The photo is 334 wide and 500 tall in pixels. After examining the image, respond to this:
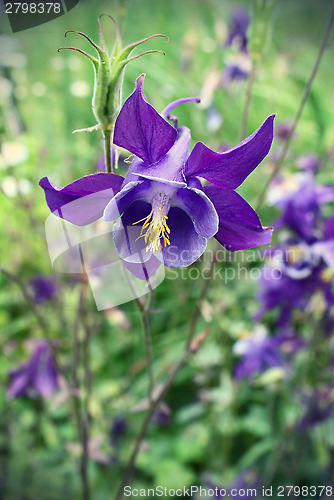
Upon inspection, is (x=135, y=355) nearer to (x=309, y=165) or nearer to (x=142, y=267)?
(x=309, y=165)

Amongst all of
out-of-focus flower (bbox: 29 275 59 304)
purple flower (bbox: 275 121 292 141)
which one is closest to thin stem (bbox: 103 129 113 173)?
out-of-focus flower (bbox: 29 275 59 304)

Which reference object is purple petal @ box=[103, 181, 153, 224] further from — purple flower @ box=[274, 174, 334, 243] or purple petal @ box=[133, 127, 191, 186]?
purple flower @ box=[274, 174, 334, 243]

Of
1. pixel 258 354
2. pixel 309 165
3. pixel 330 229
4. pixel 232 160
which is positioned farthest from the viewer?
pixel 309 165

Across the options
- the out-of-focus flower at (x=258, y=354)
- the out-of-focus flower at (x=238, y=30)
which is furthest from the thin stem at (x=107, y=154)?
the out-of-focus flower at (x=238, y=30)

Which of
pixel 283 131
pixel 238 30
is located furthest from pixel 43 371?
pixel 238 30

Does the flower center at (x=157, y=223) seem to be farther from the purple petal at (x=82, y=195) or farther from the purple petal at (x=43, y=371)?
the purple petal at (x=43, y=371)
